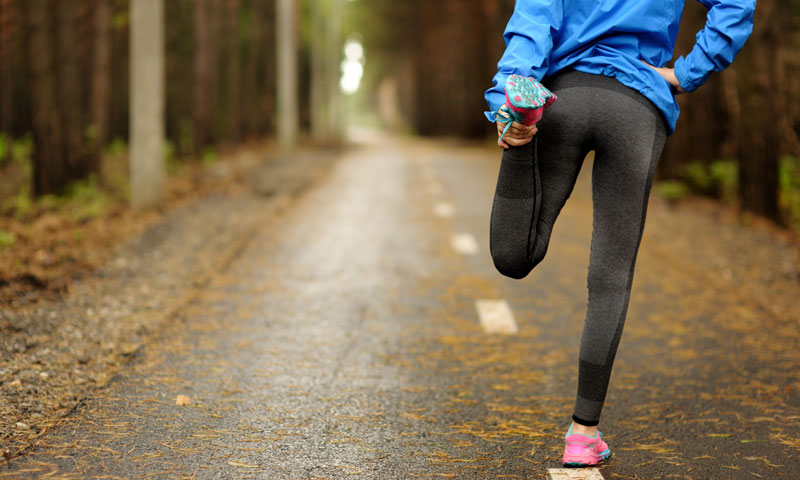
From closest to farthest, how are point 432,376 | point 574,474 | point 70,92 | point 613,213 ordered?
point 613,213 → point 574,474 → point 432,376 → point 70,92

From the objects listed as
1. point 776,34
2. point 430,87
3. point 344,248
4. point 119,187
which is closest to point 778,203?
point 776,34

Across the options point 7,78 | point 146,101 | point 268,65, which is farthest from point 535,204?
point 268,65

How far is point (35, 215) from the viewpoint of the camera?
11320mm

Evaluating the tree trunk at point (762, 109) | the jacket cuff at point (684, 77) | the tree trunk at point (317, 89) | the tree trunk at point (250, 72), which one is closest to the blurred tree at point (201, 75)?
the tree trunk at point (250, 72)

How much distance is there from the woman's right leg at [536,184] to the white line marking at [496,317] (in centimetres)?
260

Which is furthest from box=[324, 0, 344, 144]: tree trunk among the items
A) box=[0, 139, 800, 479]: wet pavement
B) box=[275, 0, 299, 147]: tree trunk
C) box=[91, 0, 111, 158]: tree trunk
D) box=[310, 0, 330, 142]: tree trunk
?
box=[0, 139, 800, 479]: wet pavement

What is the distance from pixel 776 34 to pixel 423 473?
9.05m

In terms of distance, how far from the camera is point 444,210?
12734 mm

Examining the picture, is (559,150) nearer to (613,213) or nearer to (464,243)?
(613,213)

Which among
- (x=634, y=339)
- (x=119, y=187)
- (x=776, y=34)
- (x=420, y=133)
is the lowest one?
(x=420, y=133)

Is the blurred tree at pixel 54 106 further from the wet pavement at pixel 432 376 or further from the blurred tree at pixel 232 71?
the blurred tree at pixel 232 71

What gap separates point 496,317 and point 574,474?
2917 mm

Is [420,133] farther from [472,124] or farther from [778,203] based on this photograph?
[778,203]

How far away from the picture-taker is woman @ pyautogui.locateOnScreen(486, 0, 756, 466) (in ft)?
10.7
